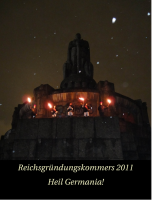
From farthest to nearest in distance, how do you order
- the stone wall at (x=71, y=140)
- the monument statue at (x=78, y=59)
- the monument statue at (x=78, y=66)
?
the monument statue at (x=78, y=59), the monument statue at (x=78, y=66), the stone wall at (x=71, y=140)

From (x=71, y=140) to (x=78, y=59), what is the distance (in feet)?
51.7

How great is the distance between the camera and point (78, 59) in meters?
25.3

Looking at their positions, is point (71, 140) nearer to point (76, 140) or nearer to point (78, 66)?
point (76, 140)

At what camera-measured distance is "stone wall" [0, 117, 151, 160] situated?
448 inches

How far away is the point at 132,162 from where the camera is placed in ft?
32.7

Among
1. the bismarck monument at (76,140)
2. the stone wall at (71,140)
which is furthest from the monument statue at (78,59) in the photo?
the stone wall at (71,140)

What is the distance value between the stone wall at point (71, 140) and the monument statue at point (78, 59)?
518 inches

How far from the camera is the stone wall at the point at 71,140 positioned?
11375 mm

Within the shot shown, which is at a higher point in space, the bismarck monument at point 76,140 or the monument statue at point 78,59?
the monument statue at point 78,59

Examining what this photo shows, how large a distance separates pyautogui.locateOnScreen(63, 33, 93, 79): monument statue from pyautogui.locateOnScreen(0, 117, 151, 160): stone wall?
13.2 metres

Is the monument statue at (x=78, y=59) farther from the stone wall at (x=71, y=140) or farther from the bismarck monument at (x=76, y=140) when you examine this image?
the stone wall at (x=71, y=140)

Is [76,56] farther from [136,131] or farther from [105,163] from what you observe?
[105,163]

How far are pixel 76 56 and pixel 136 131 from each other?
14.3 metres

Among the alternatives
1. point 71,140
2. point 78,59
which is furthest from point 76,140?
point 78,59
